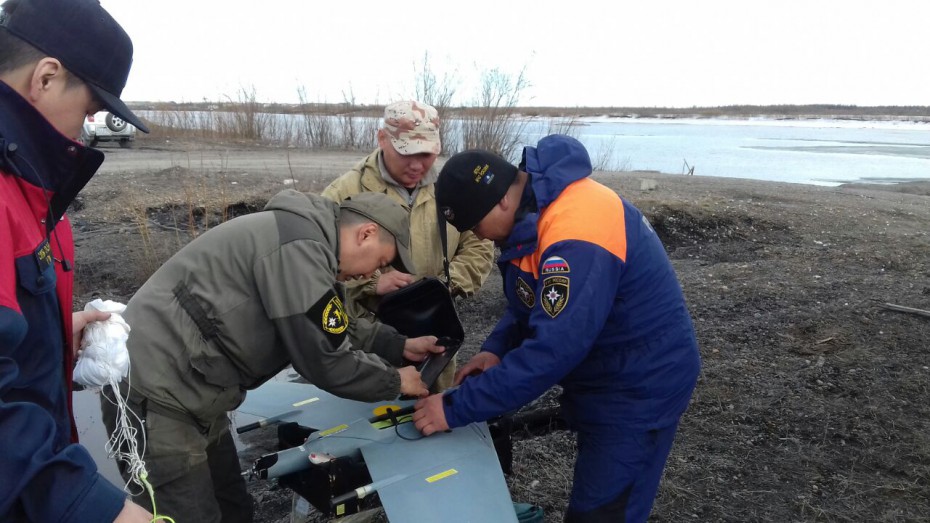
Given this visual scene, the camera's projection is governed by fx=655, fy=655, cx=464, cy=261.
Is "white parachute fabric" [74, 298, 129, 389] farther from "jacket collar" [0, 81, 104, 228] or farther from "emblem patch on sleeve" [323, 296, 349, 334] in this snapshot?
"emblem patch on sleeve" [323, 296, 349, 334]

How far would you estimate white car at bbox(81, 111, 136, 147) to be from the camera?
16.3m

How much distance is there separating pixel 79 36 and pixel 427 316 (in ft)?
6.09

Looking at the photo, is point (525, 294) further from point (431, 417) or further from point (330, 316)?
point (330, 316)

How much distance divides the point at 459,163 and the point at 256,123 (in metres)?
19.2

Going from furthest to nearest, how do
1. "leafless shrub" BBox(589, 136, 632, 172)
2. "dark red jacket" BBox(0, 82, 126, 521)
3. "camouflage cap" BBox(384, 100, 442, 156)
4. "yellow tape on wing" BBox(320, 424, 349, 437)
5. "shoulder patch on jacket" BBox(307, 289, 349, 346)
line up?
"leafless shrub" BBox(589, 136, 632, 172) → "camouflage cap" BBox(384, 100, 442, 156) → "yellow tape on wing" BBox(320, 424, 349, 437) → "shoulder patch on jacket" BBox(307, 289, 349, 346) → "dark red jacket" BBox(0, 82, 126, 521)

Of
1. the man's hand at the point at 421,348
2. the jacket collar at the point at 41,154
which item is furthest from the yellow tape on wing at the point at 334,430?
the jacket collar at the point at 41,154

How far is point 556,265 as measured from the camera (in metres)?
2.12

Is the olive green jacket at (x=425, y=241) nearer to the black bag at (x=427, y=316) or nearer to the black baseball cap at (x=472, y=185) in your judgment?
the black bag at (x=427, y=316)

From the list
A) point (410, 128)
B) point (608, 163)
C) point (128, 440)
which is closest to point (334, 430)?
point (128, 440)

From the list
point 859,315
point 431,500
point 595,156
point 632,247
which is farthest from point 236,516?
point 595,156

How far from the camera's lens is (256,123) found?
1997 cm

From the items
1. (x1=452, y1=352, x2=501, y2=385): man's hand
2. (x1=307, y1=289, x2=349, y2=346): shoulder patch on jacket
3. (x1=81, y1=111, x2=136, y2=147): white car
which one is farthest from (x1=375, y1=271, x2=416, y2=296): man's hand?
(x1=81, y1=111, x2=136, y2=147): white car

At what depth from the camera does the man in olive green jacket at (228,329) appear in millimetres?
2068

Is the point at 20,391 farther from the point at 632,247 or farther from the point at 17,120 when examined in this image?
the point at 632,247
